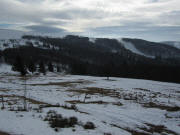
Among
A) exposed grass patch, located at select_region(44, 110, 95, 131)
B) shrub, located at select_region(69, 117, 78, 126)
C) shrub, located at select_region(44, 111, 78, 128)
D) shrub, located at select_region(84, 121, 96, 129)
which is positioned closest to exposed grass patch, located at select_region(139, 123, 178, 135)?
shrub, located at select_region(84, 121, 96, 129)

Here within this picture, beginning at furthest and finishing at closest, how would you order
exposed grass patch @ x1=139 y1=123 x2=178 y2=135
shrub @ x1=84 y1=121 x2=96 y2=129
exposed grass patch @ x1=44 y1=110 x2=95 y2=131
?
exposed grass patch @ x1=139 y1=123 x2=178 y2=135
shrub @ x1=84 y1=121 x2=96 y2=129
exposed grass patch @ x1=44 y1=110 x2=95 y2=131

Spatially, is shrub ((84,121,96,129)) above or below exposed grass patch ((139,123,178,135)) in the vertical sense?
above

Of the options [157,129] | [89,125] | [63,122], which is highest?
[63,122]

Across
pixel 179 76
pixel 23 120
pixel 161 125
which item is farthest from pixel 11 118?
pixel 179 76

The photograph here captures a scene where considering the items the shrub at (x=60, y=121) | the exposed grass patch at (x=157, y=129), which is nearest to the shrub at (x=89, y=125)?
the shrub at (x=60, y=121)

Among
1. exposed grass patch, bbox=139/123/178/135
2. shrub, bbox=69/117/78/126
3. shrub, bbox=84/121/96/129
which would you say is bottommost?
exposed grass patch, bbox=139/123/178/135

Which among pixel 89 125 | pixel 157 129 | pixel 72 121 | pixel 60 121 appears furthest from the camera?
pixel 157 129

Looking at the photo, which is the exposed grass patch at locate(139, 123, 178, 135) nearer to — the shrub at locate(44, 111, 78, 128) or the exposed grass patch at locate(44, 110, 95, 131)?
the exposed grass patch at locate(44, 110, 95, 131)

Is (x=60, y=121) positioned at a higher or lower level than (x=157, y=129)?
higher

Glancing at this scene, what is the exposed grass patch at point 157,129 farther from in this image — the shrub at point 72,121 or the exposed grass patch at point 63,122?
the shrub at point 72,121

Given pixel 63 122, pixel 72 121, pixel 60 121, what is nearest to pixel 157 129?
pixel 72 121

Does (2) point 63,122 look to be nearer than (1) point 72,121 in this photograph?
Yes

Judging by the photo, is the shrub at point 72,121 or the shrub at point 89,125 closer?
the shrub at point 89,125

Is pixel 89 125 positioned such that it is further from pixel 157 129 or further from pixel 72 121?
pixel 157 129
